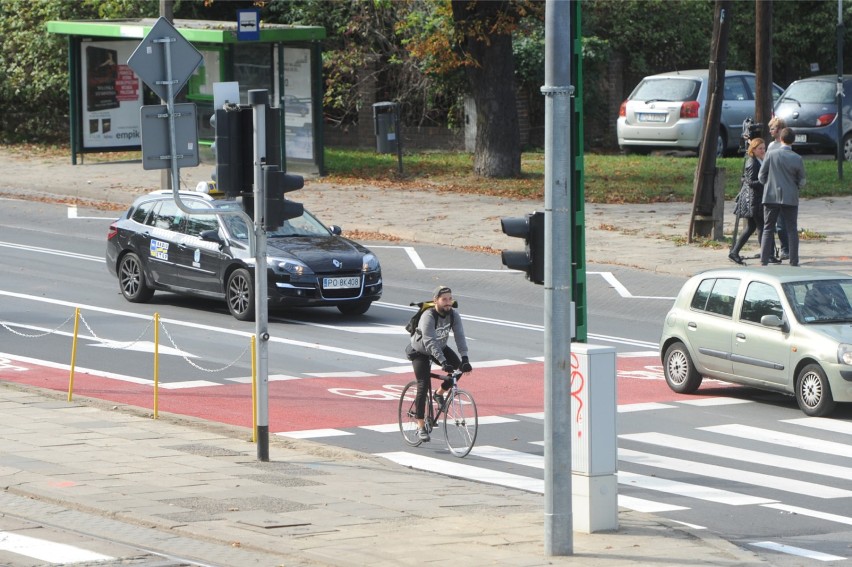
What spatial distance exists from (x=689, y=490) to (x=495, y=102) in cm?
2049

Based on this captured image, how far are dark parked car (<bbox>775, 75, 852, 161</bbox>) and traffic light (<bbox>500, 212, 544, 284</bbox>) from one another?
1026 inches

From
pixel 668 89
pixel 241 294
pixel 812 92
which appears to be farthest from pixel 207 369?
pixel 812 92

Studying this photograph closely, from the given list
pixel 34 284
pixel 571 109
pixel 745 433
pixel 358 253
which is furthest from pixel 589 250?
pixel 571 109

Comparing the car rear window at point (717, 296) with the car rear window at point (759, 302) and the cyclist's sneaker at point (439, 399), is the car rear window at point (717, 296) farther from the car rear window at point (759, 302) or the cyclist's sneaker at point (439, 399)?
the cyclist's sneaker at point (439, 399)

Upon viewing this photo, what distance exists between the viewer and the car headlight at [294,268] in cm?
1994

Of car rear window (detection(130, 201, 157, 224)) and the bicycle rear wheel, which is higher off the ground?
car rear window (detection(130, 201, 157, 224))

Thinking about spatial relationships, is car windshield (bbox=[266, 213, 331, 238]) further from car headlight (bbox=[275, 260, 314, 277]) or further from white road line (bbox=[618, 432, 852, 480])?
white road line (bbox=[618, 432, 852, 480])

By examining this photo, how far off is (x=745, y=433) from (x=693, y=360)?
208 centimetres

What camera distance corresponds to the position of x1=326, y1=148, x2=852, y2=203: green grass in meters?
30.5

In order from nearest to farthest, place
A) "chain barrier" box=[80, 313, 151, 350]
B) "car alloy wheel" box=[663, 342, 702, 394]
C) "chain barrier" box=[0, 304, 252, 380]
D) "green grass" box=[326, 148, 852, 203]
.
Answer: "car alloy wheel" box=[663, 342, 702, 394], "chain barrier" box=[0, 304, 252, 380], "chain barrier" box=[80, 313, 151, 350], "green grass" box=[326, 148, 852, 203]

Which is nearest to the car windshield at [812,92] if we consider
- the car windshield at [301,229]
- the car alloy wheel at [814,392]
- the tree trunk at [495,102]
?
the tree trunk at [495,102]

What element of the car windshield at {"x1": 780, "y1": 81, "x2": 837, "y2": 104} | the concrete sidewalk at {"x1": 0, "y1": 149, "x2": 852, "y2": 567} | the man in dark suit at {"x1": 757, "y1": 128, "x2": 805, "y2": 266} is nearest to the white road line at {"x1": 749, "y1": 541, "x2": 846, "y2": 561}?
the concrete sidewalk at {"x1": 0, "y1": 149, "x2": 852, "y2": 567}

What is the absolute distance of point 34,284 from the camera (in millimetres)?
23031

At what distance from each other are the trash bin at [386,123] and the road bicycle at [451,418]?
1969 cm
